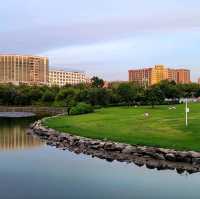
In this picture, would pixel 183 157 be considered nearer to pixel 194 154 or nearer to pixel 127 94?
pixel 194 154

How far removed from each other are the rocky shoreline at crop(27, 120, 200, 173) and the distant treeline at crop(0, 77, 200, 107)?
51436 millimetres

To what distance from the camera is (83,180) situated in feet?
85.4

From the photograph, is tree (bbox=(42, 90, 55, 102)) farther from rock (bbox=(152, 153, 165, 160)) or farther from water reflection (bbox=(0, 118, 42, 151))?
rock (bbox=(152, 153, 165, 160))

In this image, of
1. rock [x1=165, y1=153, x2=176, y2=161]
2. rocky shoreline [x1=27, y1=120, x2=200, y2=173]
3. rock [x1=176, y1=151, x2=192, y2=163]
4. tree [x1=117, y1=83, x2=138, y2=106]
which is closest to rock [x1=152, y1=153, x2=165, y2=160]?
rocky shoreline [x1=27, y1=120, x2=200, y2=173]

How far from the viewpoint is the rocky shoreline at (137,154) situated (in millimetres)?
29000

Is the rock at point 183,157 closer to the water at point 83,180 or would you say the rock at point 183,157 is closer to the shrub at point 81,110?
the water at point 83,180

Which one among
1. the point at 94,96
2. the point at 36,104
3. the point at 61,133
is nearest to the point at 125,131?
the point at 61,133

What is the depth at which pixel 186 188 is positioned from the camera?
2405 cm

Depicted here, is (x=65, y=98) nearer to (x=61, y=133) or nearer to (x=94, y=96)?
(x=94, y=96)

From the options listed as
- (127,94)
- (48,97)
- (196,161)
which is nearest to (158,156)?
(196,161)

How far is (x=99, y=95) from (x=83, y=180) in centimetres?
7600

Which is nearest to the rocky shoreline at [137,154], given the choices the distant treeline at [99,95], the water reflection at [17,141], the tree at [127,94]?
the water reflection at [17,141]

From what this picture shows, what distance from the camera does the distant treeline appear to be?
101m

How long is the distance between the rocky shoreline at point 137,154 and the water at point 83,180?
3.52 feet
